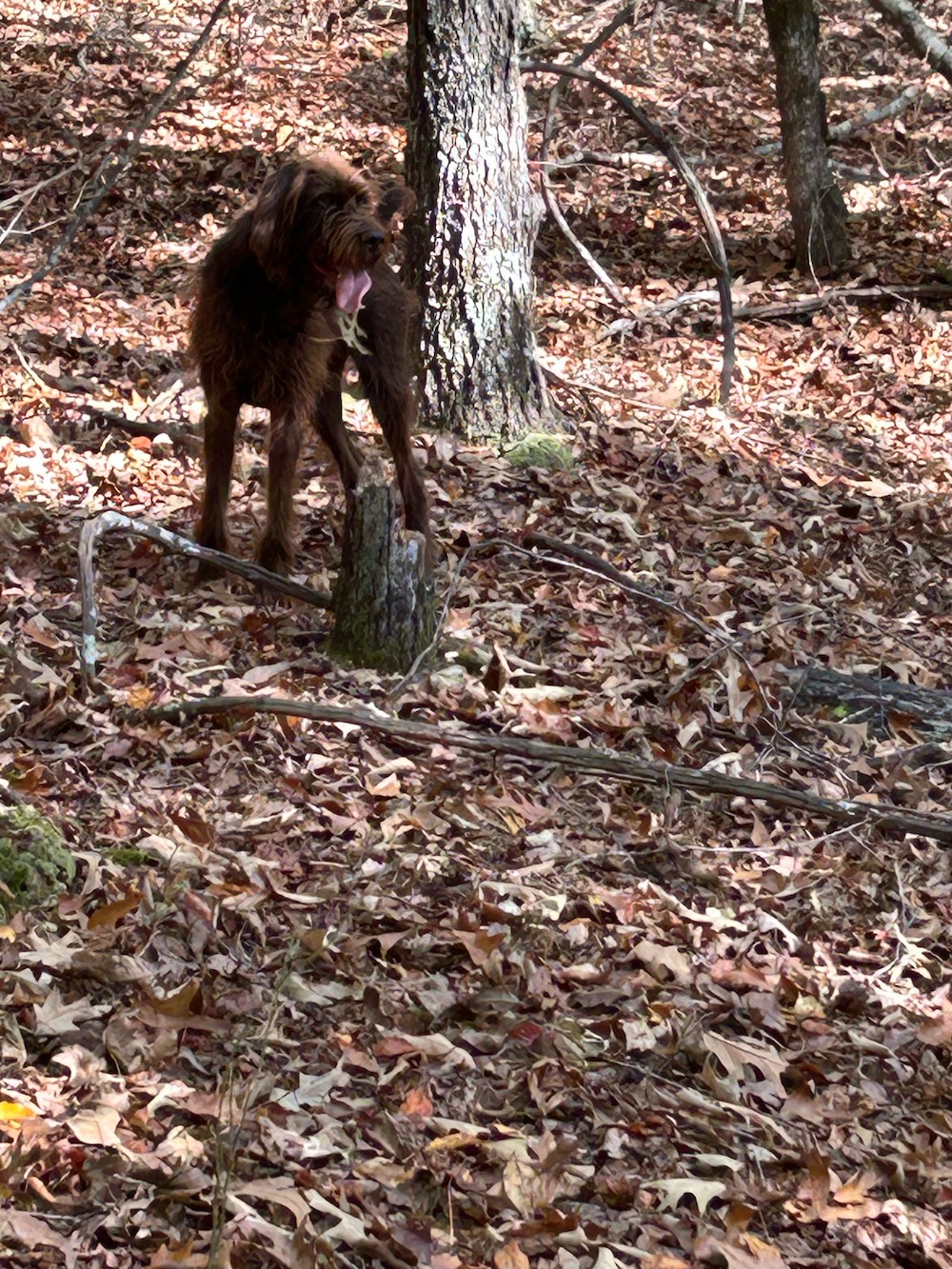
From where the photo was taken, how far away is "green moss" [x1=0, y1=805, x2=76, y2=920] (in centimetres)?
405

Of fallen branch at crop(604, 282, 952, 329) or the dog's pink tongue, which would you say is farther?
fallen branch at crop(604, 282, 952, 329)

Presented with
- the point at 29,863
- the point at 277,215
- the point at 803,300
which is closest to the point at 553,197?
the point at 803,300

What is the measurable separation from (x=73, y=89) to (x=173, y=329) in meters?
4.43

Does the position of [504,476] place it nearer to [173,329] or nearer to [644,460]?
[644,460]

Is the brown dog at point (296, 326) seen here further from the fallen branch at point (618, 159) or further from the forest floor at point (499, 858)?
the fallen branch at point (618, 159)

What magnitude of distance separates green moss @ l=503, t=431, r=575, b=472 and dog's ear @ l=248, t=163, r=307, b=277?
2445mm

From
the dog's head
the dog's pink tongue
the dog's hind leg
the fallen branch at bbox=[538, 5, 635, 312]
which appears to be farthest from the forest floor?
the dog's head

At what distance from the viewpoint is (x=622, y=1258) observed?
11.0ft

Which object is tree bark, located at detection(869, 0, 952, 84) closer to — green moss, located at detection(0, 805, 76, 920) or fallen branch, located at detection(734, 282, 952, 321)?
fallen branch, located at detection(734, 282, 952, 321)

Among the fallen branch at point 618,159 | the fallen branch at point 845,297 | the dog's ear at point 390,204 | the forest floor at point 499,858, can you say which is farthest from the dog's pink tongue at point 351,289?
the fallen branch at point 845,297

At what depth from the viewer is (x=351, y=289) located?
5531mm

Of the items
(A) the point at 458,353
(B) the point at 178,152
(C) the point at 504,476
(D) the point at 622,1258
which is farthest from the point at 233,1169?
(B) the point at 178,152

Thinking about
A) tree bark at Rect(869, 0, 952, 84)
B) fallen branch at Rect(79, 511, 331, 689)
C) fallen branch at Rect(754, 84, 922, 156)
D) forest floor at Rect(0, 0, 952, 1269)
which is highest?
tree bark at Rect(869, 0, 952, 84)

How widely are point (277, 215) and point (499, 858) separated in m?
2.46
